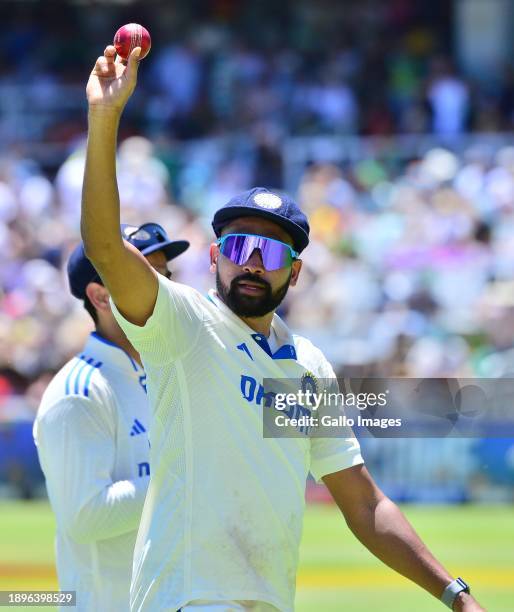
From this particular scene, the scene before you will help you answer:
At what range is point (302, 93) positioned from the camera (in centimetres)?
1781

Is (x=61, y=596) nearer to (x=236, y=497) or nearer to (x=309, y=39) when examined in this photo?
(x=236, y=497)

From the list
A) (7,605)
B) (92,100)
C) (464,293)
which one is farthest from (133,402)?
(464,293)

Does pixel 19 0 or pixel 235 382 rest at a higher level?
pixel 19 0

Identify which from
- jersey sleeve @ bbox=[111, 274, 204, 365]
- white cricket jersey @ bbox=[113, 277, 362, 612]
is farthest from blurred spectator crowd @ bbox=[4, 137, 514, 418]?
jersey sleeve @ bbox=[111, 274, 204, 365]

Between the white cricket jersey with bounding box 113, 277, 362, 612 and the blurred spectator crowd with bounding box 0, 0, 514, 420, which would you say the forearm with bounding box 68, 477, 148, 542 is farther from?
the blurred spectator crowd with bounding box 0, 0, 514, 420

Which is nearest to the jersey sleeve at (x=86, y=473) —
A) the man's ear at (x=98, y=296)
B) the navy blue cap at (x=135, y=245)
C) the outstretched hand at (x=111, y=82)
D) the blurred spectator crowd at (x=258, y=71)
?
the man's ear at (x=98, y=296)

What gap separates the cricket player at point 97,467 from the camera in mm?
4309

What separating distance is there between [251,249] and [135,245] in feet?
3.36

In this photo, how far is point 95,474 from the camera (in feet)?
14.3

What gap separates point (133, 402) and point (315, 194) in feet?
34.9

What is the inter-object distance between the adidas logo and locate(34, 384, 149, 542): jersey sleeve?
2.8 inches

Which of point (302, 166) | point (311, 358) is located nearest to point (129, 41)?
point (311, 358)

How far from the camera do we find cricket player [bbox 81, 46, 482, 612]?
3.51m

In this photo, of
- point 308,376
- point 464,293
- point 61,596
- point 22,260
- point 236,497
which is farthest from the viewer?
point 22,260
